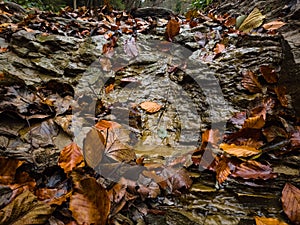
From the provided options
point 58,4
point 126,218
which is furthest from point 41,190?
point 58,4

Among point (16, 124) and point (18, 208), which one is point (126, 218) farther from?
point (16, 124)

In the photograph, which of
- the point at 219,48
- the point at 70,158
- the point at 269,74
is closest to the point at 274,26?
the point at 219,48

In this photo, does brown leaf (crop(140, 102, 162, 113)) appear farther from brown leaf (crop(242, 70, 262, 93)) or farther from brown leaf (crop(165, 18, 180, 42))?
brown leaf (crop(165, 18, 180, 42))

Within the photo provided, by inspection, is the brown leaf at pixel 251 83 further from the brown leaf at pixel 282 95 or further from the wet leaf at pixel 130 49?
the wet leaf at pixel 130 49

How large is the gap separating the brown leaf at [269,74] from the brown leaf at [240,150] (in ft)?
2.72

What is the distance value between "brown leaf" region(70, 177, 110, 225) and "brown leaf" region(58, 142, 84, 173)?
31cm

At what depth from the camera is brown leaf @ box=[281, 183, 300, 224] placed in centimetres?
119

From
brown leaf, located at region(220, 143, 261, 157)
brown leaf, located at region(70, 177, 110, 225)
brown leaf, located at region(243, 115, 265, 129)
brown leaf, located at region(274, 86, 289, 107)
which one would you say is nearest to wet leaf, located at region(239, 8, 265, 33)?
brown leaf, located at region(274, 86, 289, 107)

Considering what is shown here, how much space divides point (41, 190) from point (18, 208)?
9.1 inches

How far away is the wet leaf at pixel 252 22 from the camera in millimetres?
2859

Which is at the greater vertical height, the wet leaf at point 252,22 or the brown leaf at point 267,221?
the wet leaf at point 252,22

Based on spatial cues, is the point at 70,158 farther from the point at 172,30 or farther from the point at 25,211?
the point at 172,30

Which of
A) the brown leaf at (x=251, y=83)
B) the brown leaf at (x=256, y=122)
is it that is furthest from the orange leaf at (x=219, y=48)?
the brown leaf at (x=256, y=122)

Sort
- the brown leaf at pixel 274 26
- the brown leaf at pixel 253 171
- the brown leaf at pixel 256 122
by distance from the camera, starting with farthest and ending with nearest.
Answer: the brown leaf at pixel 274 26, the brown leaf at pixel 256 122, the brown leaf at pixel 253 171
